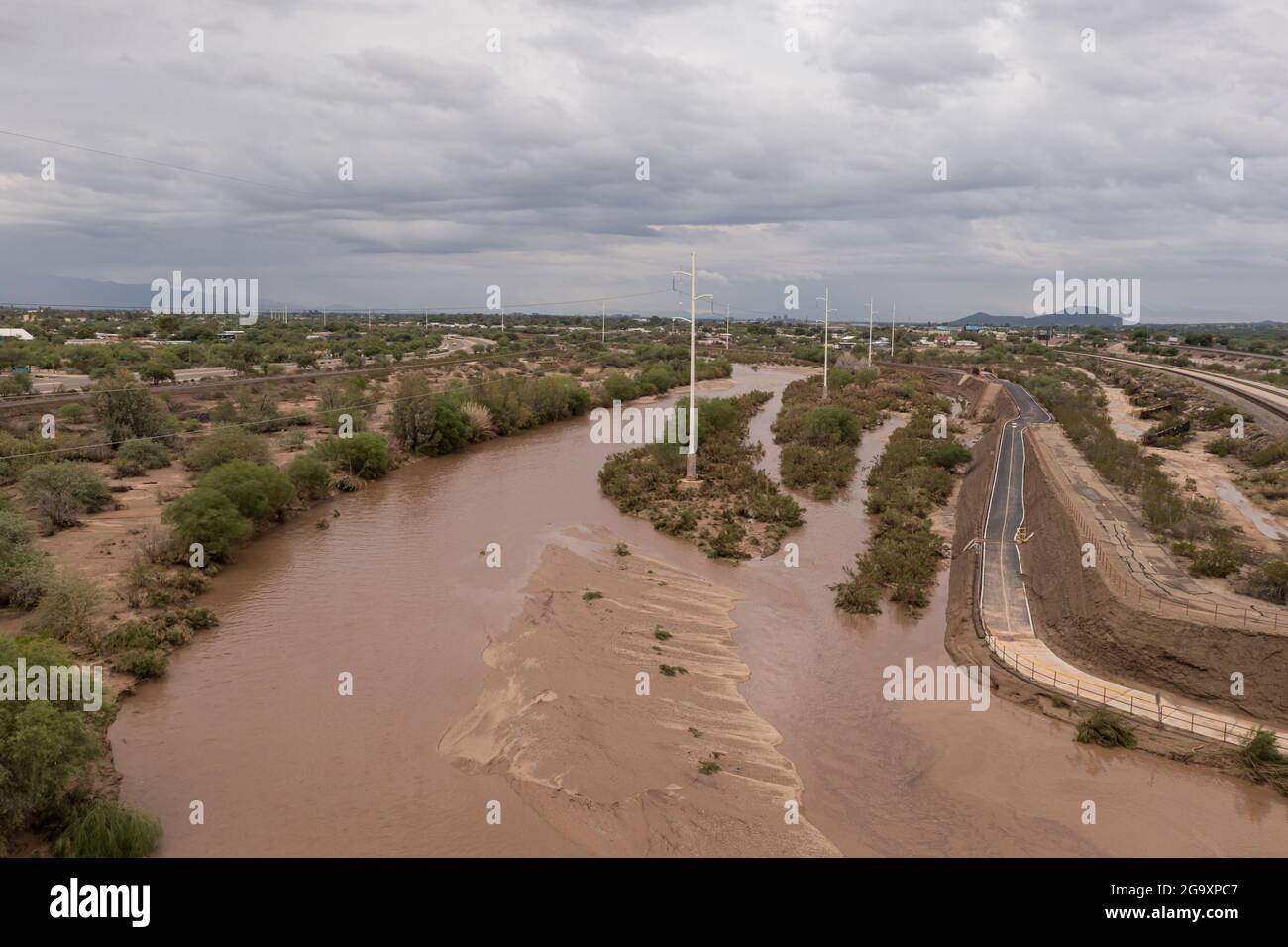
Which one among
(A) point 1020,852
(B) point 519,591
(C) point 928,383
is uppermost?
(C) point 928,383

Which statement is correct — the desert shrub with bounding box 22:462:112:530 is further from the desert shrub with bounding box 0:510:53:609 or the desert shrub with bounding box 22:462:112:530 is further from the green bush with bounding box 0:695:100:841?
the green bush with bounding box 0:695:100:841

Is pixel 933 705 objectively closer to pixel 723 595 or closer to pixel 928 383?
pixel 723 595

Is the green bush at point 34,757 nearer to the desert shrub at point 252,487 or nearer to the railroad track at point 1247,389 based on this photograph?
the desert shrub at point 252,487

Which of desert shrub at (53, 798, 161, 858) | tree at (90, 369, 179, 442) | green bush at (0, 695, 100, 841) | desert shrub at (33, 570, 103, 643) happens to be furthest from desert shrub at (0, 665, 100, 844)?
tree at (90, 369, 179, 442)

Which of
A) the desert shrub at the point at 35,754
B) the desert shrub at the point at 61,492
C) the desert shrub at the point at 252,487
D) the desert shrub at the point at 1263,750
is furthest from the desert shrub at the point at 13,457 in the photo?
the desert shrub at the point at 1263,750

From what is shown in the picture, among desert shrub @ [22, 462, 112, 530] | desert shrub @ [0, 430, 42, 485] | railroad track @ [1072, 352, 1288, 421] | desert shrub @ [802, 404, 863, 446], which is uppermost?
railroad track @ [1072, 352, 1288, 421]

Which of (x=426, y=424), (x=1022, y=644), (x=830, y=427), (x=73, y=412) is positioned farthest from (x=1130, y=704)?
(x=73, y=412)

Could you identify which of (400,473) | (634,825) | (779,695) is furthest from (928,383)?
(634,825)

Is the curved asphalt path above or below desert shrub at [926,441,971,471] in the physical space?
below
